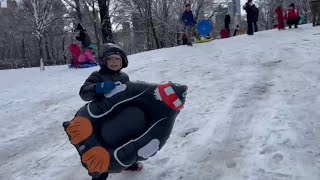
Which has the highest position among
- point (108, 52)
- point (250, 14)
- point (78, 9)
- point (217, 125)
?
point (78, 9)

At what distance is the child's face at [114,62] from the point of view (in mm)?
3877

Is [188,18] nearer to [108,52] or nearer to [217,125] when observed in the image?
[217,125]

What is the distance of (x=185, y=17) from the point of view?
49.9 feet

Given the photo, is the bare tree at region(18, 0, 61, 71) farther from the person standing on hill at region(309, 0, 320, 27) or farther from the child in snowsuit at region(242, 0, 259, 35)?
the person standing on hill at region(309, 0, 320, 27)

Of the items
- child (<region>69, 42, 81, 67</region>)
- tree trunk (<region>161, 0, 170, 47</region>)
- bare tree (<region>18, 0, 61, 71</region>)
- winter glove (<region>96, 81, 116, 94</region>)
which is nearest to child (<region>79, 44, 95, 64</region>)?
child (<region>69, 42, 81, 67</region>)

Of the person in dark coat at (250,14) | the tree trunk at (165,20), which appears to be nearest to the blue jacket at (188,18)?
the person in dark coat at (250,14)

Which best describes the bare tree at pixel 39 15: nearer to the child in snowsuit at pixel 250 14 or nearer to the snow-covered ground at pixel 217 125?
the child in snowsuit at pixel 250 14

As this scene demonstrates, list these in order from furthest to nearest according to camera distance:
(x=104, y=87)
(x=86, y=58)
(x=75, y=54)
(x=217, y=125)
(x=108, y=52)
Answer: (x=75, y=54), (x=86, y=58), (x=217, y=125), (x=108, y=52), (x=104, y=87)

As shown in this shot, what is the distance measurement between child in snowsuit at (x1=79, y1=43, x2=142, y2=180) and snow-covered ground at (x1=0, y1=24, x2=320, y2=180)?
1.03 m

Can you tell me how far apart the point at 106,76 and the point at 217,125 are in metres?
2.11

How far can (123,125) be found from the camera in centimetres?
372

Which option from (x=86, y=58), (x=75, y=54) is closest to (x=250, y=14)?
(x=86, y=58)

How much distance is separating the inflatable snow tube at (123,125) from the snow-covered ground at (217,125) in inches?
21.6

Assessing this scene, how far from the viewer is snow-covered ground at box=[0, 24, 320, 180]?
13.6 ft
